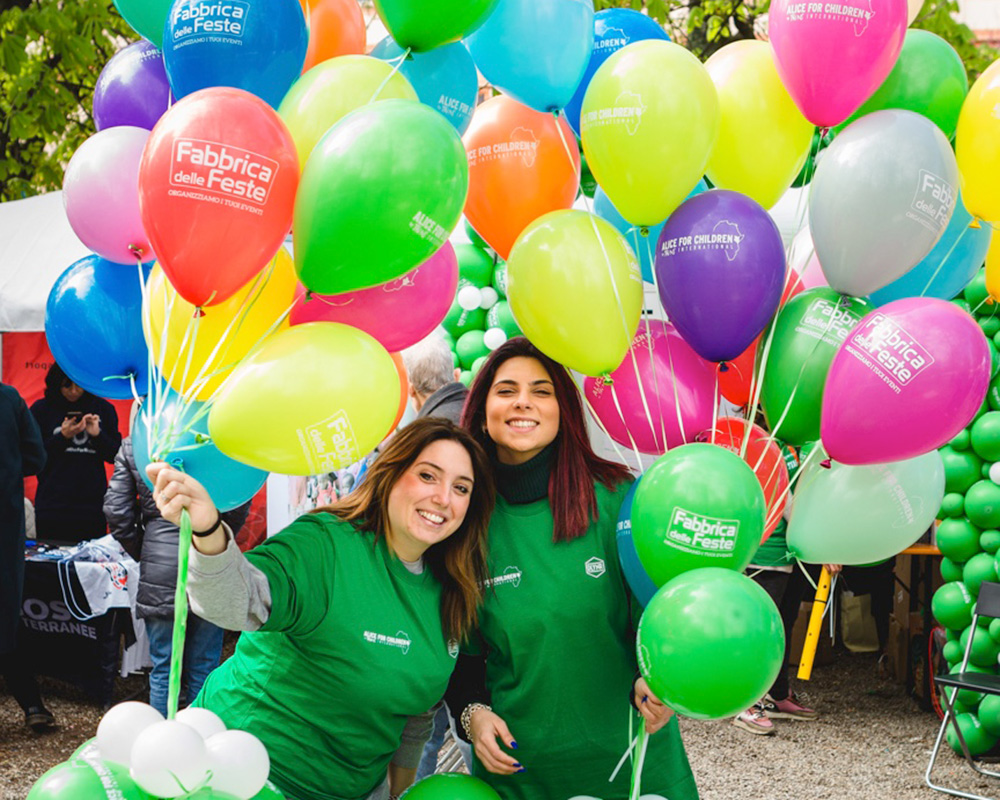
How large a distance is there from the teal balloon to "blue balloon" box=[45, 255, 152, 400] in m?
1.54

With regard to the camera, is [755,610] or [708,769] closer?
[755,610]

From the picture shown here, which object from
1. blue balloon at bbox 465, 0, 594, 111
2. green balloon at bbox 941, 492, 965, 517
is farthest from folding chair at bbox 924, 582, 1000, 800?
blue balloon at bbox 465, 0, 594, 111

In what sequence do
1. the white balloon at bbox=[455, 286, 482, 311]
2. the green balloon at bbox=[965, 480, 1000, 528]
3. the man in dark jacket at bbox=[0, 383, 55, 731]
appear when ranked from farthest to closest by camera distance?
1. the white balloon at bbox=[455, 286, 482, 311]
2. the green balloon at bbox=[965, 480, 1000, 528]
3. the man in dark jacket at bbox=[0, 383, 55, 731]

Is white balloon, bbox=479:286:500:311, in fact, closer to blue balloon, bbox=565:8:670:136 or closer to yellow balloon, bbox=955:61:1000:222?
blue balloon, bbox=565:8:670:136

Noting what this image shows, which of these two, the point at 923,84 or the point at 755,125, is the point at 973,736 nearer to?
the point at 923,84

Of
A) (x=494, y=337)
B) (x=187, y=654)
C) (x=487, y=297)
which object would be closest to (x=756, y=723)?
(x=494, y=337)

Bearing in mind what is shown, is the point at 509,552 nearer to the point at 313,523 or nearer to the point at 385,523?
the point at 385,523

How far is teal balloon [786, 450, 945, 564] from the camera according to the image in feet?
7.57

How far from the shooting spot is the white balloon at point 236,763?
1813 millimetres

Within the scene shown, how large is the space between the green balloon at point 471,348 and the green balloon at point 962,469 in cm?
252

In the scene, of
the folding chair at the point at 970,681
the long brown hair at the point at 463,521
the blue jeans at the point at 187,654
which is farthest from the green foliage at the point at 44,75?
the folding chair at the point at 970,681

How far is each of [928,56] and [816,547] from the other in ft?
3.81

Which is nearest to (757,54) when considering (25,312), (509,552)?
(509,552)

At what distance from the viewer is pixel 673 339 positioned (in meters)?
2.53
